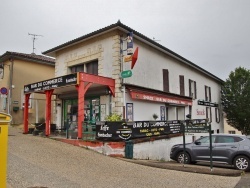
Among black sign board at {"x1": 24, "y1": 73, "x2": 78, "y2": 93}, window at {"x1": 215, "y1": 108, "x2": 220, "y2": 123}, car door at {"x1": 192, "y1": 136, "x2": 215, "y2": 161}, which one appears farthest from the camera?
window at {"x1": 215, "y1": 108, "x2": 220, "y2": 123}

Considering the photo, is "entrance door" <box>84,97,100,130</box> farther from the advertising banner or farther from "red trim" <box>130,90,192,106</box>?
the advertising banner

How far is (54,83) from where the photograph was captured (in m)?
13.7

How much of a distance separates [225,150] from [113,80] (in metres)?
6.57

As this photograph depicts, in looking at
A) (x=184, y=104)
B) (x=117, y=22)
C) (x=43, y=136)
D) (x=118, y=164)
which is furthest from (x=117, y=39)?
(x=184, y=104)

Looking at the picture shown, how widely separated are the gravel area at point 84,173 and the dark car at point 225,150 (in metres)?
2.69

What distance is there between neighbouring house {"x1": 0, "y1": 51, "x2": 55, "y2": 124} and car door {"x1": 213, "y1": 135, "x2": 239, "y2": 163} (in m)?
13.9

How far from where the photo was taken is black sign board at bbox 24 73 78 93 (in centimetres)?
1250

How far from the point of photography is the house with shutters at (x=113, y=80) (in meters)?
13.8

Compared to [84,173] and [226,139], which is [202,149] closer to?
[226,139]

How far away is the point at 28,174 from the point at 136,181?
112 inches

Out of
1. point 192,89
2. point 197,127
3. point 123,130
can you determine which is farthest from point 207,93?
point 123,130

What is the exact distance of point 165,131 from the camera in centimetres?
1490

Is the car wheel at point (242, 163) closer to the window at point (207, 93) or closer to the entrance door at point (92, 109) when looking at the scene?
the entrance door at point (92, 109)

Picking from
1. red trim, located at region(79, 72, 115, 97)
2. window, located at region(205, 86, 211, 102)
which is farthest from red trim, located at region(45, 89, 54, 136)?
window, located at region(205, 86, 211, 102)
